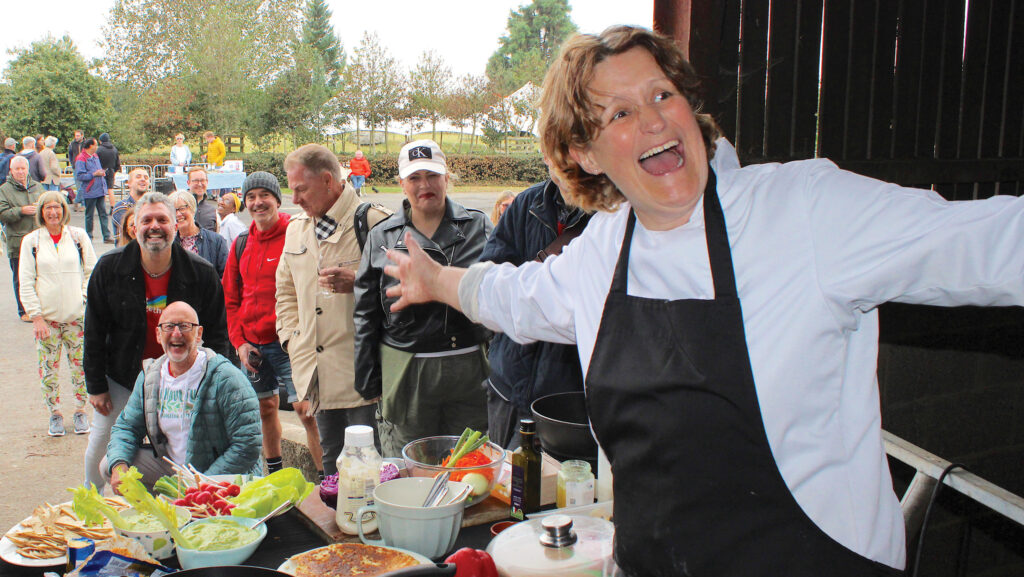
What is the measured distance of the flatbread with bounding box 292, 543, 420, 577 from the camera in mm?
1864

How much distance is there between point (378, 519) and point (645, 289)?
0.98m

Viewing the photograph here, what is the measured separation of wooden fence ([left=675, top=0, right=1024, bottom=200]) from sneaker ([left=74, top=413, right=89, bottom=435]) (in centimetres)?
513

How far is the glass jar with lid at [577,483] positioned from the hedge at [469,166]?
28.8 metres

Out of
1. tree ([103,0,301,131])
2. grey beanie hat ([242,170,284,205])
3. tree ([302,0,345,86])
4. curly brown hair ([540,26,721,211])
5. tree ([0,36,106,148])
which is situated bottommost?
grey beanie hat ([242,170,284,205])

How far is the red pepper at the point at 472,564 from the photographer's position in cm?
165

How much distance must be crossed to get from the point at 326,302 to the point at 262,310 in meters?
0.89

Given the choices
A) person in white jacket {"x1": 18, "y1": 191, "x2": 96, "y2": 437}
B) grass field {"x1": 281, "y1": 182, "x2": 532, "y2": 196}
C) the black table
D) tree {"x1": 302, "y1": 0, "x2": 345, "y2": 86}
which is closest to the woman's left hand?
person in white jacket {"x1": 18, "y1": 191, "x2": 96, "y2": 437}

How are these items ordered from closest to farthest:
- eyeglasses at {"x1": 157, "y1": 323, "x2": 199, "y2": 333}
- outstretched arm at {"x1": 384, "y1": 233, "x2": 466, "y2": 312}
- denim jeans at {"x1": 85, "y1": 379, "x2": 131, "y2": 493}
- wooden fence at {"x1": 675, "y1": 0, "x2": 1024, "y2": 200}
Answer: outstretched arm at {"x1": 384, "y1": 233, "x2": 466, "y2": 312}
wooden fence at {"x1": 675, "y1": 0, "x2": 1024, "y2": 200}
eyeglasses at {"x1": 157, "y1": 323, "x2": 199, "y2": 333}
denim jeans at {"x1": 85, "y1": 379, "x2": 131, "y2": 493}

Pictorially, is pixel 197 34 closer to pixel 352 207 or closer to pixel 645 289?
pixel 352 207

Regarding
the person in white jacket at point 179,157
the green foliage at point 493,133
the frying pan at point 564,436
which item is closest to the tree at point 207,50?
the green foliage at point 493,133

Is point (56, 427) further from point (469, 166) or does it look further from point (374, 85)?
point (374, 85)

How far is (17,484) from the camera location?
4.93m

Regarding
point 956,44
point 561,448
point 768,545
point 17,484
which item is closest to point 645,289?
point 768,545

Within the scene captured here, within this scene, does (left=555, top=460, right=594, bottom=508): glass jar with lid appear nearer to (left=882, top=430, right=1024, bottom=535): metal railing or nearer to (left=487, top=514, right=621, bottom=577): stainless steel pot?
(left=487, top=514, right=621, bottom=577): stainless steel pot
